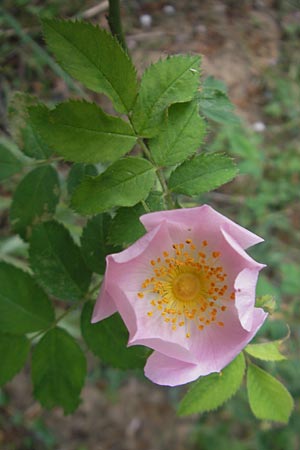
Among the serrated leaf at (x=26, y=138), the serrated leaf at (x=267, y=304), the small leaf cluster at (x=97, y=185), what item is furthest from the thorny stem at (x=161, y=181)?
the serrated leaf at (x=26, y=138)

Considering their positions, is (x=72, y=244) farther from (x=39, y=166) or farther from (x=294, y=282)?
(x=294, y=282)

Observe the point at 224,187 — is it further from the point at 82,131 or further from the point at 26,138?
the point at 82,131

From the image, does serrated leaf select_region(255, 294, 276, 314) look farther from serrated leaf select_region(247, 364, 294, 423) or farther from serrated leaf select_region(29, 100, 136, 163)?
serrated leaf select_region(29, 100, 136, 163)

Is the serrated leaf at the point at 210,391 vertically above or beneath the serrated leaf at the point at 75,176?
beneath

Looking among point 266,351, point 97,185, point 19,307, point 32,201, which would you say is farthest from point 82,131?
point 266,351

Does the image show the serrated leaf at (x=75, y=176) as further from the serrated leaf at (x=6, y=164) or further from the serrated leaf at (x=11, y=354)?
the serrated leaf at (x=11, y=354)

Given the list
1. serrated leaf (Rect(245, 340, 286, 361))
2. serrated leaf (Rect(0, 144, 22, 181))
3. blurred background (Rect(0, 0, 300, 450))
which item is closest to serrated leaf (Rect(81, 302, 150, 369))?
serrated leaf (Rect(245, 340, 286, 361))

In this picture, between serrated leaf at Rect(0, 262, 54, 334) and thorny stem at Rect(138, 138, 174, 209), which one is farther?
serrated leaf at Rect(0, 262, 54, 334)
